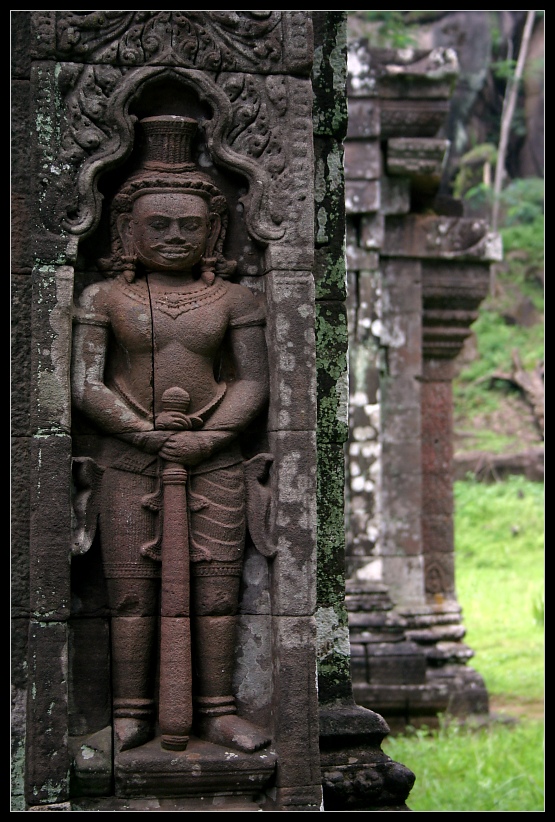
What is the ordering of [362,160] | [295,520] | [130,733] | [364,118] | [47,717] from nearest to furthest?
[47,717] < [130,733] < [295,520] < [362,160] < [364,118]

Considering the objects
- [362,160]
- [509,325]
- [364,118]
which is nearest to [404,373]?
[362,160]

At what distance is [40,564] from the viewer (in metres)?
4.36

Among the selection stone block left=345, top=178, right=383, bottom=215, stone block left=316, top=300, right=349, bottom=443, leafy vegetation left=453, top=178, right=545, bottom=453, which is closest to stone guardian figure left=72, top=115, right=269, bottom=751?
stone block left=316, top=300, right=349, bottom=443

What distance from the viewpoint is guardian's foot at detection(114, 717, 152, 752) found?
4438 millimetres

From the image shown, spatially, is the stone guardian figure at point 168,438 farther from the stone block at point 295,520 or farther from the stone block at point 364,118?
the stone block at point 364,118

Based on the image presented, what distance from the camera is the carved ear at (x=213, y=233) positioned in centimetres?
473

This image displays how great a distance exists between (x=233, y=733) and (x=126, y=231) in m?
1.99

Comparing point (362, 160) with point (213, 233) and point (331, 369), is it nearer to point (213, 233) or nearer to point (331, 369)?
point (331, 369)

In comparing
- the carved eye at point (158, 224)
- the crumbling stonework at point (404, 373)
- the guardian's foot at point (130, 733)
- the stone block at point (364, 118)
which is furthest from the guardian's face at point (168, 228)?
the stone block at point (364, 118)

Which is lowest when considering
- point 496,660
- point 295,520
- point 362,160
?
point 496,660

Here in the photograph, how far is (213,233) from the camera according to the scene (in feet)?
15.6

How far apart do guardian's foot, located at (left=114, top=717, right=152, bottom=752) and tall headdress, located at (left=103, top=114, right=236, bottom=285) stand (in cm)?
171

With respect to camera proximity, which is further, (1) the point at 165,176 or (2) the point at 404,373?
(2) the point at 404,373
